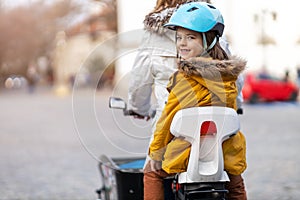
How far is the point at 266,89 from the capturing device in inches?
1028

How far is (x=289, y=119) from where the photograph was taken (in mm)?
18062

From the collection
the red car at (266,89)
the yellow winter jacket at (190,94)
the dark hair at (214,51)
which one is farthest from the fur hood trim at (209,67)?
the red car at (266,89)

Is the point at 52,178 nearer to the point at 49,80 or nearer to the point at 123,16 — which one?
the point at 123,16

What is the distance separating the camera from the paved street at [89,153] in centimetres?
393

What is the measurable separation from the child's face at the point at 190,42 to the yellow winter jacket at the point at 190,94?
0.14 meters

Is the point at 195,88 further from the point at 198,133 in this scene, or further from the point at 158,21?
the point at 158,21

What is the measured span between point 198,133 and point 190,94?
0.19 m

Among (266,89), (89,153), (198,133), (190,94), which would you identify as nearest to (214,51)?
A: (190,94)

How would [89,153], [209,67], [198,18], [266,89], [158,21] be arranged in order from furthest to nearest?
[266,89] < [89,153] < [158,21] < [198,18] < [209,67]

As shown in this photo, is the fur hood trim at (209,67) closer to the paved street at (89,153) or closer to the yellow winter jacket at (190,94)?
the yellow winter jacket at (190,94)

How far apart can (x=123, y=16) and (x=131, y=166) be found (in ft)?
124

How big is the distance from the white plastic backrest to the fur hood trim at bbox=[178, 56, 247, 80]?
0.16 metres

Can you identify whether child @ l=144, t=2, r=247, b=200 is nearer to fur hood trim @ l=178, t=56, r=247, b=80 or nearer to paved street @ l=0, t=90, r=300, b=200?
fur hood trim @ l=178, t=56, r=247, b=80

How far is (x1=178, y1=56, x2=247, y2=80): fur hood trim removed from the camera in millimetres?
3104
